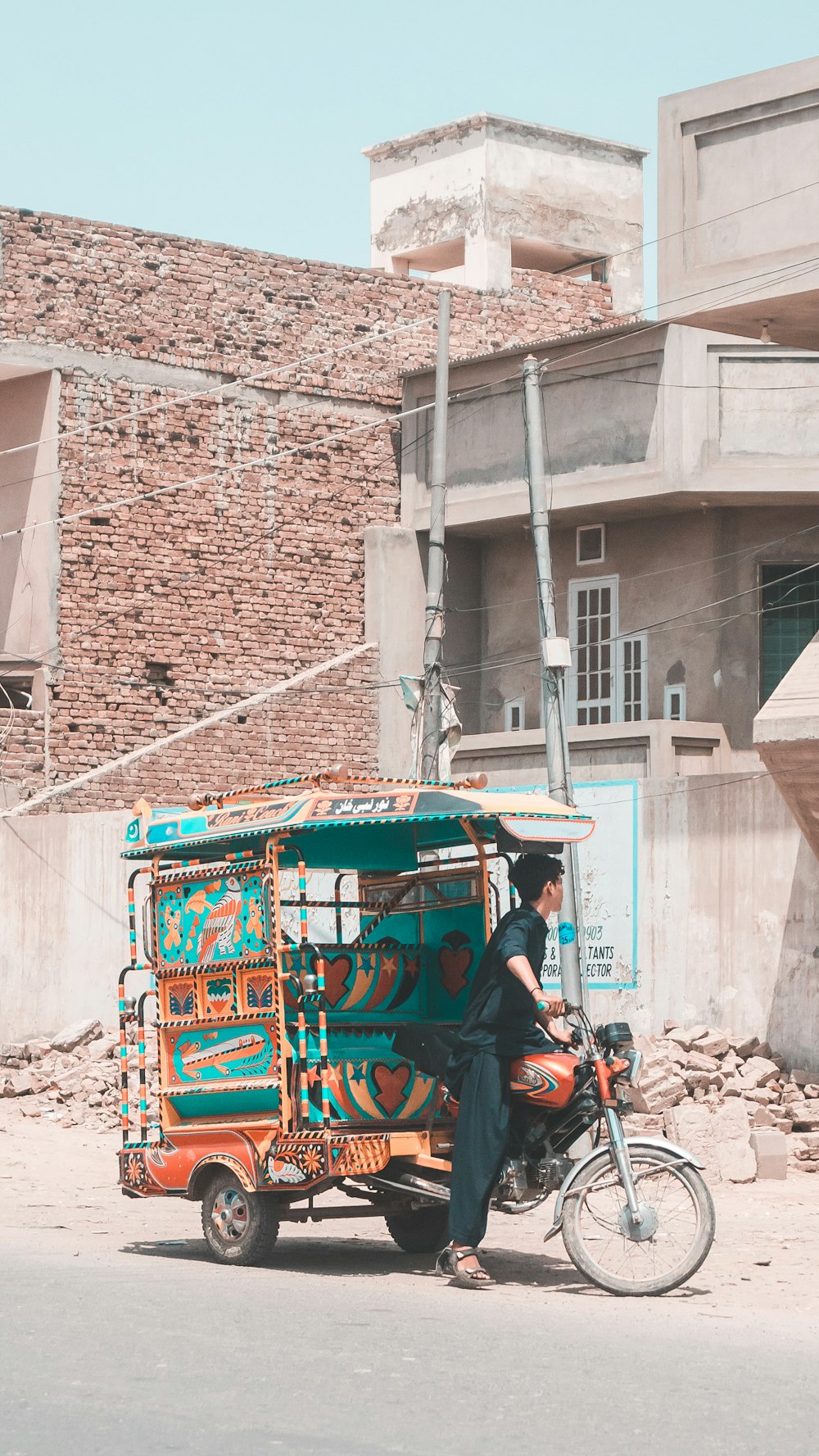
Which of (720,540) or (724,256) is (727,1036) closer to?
(724,256)

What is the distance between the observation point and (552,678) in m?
17.2

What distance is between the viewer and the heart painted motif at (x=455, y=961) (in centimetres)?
1054

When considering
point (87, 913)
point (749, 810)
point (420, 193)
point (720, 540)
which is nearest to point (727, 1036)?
point (749, 810)

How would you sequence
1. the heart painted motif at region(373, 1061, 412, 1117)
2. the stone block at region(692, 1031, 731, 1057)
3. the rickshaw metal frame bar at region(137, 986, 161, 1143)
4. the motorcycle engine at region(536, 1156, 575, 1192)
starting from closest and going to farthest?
1. the motorcycle engine at region(536, 1156, 575, 1192)
2. the heart painted motif at region(373, 1061, 412, 1117)
3. the rickshaw metal frame bar at region(137, 986, 161, 1143)
4. the stone block at region(692, 1031, 731, 1057)

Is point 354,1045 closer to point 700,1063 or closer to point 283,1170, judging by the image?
point 283,1170

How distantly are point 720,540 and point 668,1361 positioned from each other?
1849 centimetres

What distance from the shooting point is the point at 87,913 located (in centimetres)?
2108

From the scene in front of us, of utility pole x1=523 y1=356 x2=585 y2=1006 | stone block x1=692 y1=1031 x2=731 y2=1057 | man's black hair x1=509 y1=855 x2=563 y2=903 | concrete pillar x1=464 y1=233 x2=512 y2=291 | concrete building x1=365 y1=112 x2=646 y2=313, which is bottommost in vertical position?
stone block x1=692 y1=1031 x2=731 y2=1057

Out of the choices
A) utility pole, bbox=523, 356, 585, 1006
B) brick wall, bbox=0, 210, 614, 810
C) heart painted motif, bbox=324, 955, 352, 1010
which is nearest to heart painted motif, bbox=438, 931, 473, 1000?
heart painted motif, bbox=324, 955, 352, 1010

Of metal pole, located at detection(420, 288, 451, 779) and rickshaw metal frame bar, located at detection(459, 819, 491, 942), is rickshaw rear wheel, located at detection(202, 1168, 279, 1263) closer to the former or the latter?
rickshaw metal frame bar, located at detection(459, 819, 491, 942)

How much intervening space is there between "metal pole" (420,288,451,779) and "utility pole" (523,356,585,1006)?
7.22 ft

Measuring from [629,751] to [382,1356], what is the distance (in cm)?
1668

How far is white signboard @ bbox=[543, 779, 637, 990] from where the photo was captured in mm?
17938

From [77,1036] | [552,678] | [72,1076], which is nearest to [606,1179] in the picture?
[552,678]
